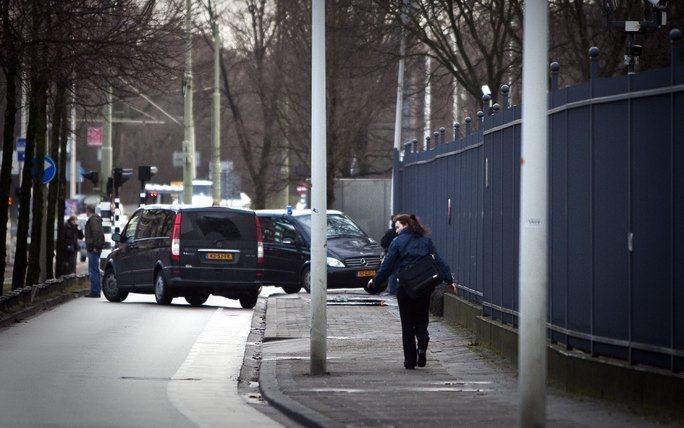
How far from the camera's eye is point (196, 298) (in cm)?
2948

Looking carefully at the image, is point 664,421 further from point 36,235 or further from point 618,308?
point 36,235

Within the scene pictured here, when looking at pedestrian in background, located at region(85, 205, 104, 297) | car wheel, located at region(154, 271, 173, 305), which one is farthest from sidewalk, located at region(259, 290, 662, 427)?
pedestrian in background, located at region(85, 205, 104, 297)

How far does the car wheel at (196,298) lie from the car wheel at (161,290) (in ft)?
1.78

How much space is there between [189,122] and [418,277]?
110 feet

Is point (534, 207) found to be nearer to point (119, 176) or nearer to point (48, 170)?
point (48, 170)

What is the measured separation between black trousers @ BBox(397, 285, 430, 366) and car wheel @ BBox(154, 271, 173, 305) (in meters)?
13.0

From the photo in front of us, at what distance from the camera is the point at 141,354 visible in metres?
18.3

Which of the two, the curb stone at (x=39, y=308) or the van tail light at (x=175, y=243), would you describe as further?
the van tail light at (x=175, y=243)

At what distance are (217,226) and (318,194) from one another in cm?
1358

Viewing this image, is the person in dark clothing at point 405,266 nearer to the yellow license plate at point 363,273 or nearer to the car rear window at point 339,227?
the yellow license plate at point 363,273

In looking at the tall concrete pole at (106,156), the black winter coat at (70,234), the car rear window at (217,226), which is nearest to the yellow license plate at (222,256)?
the car rear window at (217,226)

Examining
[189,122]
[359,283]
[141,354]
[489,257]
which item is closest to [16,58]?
[141,354]

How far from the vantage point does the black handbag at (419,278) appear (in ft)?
52.0

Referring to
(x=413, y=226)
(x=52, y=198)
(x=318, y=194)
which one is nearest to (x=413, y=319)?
(x=413, y=226)
